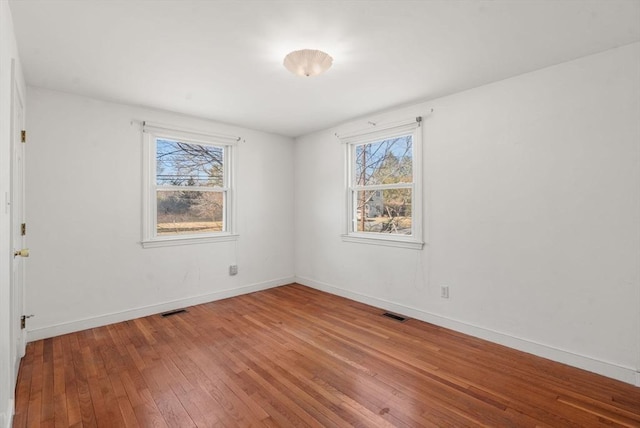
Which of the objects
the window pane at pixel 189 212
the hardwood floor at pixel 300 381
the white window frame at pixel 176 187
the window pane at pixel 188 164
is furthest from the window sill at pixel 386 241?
the window pane at pixel 188 164

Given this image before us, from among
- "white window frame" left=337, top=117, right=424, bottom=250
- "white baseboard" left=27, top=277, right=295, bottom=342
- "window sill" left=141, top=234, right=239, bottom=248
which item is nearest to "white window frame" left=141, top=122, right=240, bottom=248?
"window sill" left=141, top=234, right=239, bottom=248

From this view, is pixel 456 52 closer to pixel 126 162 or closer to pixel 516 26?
pixel 516 26

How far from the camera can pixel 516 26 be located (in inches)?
81.1

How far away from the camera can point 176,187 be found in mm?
3969

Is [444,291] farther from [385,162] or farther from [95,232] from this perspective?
[95,232]

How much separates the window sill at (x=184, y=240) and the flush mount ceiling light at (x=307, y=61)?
2.56m

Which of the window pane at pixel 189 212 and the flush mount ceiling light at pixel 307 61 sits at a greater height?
the flush mount ceiling light at pixel 307 61

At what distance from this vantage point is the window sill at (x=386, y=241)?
11.7 feet

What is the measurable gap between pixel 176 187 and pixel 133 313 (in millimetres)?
1546

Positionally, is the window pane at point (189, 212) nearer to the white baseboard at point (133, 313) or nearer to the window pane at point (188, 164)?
the window pane at point (188, 164)

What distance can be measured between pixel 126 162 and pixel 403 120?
3.18 m

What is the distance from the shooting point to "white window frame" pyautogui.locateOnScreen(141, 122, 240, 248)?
367cm

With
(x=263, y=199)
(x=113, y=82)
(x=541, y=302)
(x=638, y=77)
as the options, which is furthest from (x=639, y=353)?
(x=113, y=82)

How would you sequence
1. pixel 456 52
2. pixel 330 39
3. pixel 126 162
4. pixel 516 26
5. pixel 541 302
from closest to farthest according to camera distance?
pixel 516 26, pixel 330 39, pixel 456 52, pixel 541 302, pixel 126 162
